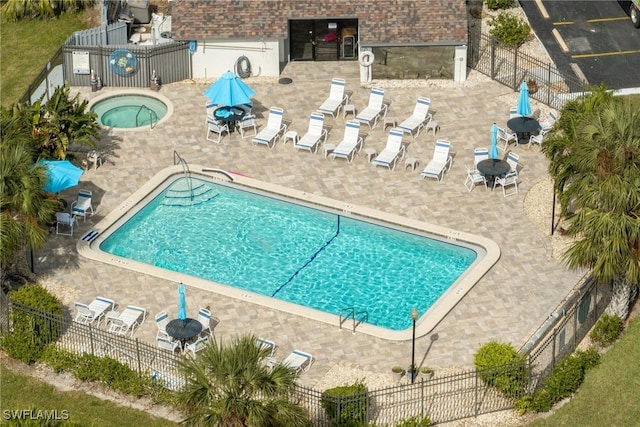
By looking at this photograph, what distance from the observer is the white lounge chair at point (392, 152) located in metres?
50.7

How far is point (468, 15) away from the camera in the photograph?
60.0m

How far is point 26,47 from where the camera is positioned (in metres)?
59.2

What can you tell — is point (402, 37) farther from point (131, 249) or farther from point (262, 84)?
point (131, 249)

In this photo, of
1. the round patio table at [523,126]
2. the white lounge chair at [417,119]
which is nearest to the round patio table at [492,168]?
the round patio table at [523,126]

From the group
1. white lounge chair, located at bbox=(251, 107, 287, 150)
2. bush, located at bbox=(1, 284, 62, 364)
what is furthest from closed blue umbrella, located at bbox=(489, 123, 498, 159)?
bush, located at bbox=(1, 284, 62, 364)

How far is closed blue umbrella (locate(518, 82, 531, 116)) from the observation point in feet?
166

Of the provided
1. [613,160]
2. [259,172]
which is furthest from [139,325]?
[613,160]

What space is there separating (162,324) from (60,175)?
623 centimetres

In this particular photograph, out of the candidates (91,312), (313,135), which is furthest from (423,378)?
(313,135)

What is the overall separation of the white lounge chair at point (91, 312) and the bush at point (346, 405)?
8.06 m

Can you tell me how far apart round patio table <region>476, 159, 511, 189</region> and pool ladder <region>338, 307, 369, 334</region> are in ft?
25.0

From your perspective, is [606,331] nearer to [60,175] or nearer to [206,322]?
[206,322]

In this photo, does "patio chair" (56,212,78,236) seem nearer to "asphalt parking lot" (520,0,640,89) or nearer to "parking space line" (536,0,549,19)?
"asphalt parking lot" (520,0,640,89)

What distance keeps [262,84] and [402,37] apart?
544 centimetres
